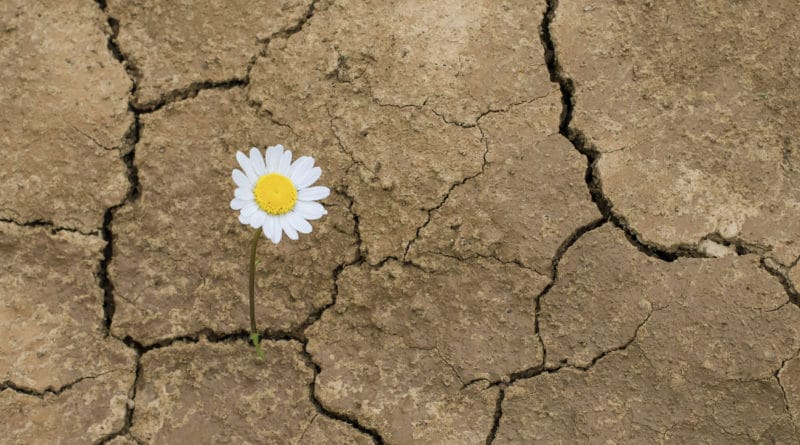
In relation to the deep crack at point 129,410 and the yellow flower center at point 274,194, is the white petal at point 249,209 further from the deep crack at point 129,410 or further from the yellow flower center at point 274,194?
the deep crack at point 129,410

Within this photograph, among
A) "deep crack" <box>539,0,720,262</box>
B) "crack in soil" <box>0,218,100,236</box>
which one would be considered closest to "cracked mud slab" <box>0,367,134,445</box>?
"crack in soil" <box>0,218,100,236</box>

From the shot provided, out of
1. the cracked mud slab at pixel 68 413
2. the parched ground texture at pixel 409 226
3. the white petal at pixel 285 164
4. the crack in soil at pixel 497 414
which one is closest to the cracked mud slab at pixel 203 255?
the parched ground texture at pixel 409 226

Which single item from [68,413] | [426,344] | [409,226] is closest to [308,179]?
[409,226]

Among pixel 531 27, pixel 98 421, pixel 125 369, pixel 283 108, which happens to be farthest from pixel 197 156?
pixel 531 27

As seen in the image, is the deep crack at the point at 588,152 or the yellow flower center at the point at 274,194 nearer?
the yellow flower center at the point at 274,194

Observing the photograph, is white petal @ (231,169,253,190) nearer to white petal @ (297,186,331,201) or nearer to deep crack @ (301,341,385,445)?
white petal @ (297,186,331,201)
